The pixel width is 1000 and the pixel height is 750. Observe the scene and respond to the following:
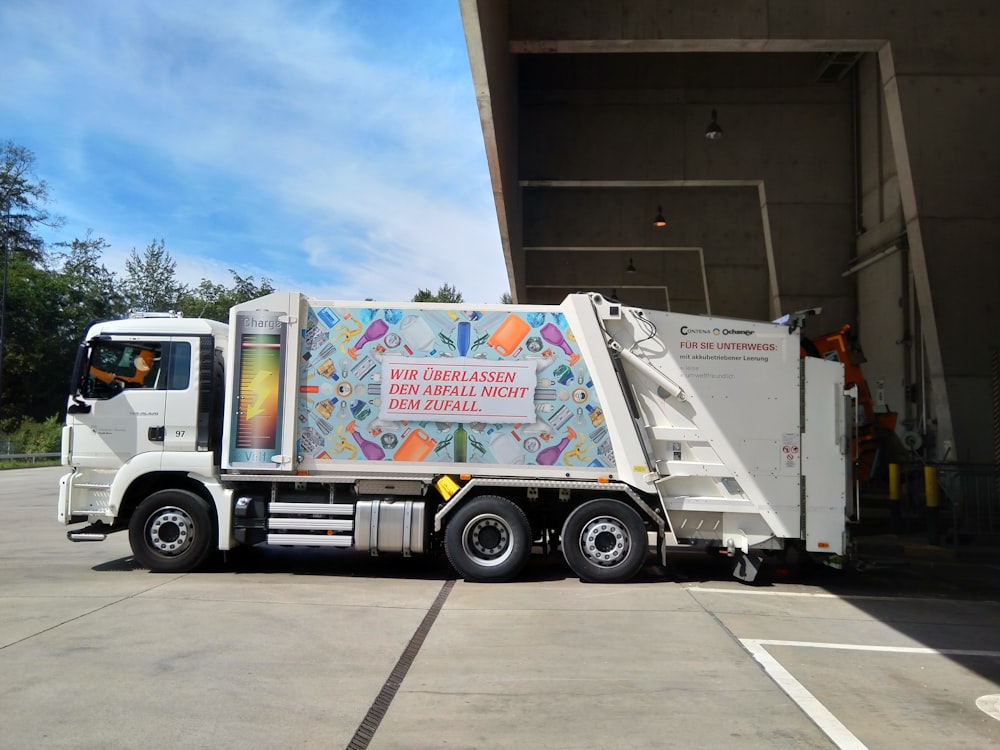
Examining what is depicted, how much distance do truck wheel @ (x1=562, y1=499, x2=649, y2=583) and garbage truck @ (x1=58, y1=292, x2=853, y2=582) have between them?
2 centimetres

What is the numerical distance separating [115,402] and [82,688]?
4734 millimetres

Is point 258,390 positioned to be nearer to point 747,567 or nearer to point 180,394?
point 180,394

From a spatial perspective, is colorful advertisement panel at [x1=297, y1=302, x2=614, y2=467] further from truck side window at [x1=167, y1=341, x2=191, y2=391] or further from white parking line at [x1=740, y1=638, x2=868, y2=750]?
white parking line at [x1=740, y1=638, x2=868, y2=750]

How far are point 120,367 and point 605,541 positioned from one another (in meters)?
6.15

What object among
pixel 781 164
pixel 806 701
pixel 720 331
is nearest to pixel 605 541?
pixel 720 331

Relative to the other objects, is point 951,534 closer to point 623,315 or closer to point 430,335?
point 623,315

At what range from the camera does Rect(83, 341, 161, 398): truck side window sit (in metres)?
9.25

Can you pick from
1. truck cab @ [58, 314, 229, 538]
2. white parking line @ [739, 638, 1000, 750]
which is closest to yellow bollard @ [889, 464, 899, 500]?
white parking line @ [739, 638, 1000, 750]

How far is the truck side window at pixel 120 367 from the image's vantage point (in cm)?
925

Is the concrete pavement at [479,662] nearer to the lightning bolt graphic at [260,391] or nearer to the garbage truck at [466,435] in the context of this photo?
the garbage truck at [466,435]

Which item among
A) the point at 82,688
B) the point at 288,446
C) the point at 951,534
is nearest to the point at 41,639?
the point at 82,688

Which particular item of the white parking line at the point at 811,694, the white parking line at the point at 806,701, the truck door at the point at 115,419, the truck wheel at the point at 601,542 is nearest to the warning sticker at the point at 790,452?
the truck wheel at the point at 601,542

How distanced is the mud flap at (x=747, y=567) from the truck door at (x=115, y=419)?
7.05 m

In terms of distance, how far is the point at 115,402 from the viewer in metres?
9.20
